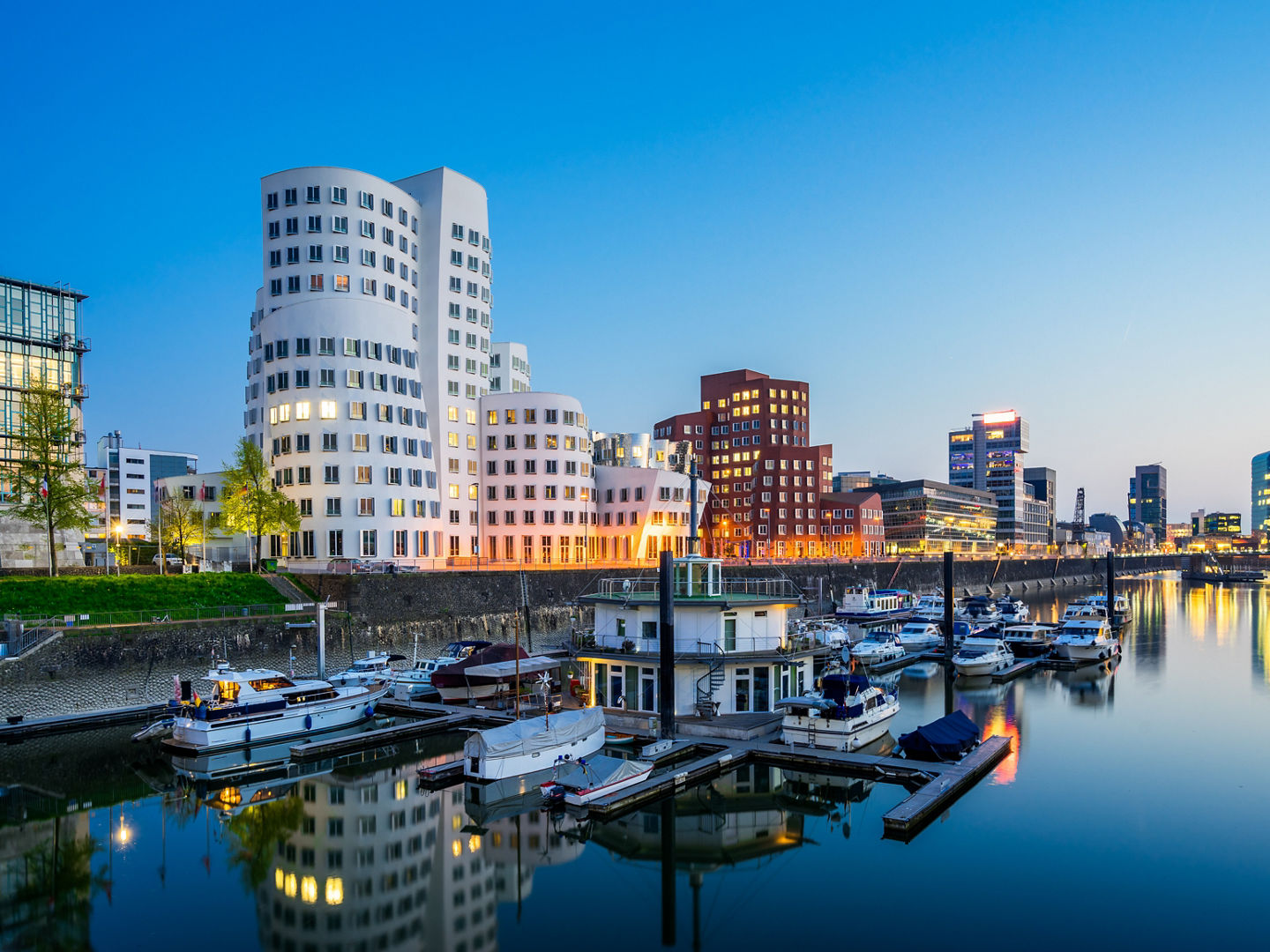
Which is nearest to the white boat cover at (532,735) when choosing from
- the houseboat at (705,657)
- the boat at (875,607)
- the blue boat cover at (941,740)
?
the houseboat at (705,657)

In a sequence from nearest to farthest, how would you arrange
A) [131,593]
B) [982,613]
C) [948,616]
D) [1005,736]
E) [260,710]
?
[1005,736] → [260,710] → [131,593] → [948,616] → [982,613]

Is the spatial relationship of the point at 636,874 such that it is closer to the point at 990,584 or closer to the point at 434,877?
the point at 434,877

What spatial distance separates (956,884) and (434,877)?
16325mm

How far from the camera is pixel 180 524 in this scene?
8738 cm

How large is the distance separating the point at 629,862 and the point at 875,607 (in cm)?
8299

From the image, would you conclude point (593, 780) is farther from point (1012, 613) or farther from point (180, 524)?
point (1012, 613)

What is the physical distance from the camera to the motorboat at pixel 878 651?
232 feet

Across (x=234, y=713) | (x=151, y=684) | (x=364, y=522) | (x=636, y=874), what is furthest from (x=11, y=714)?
(x=364, y=522)

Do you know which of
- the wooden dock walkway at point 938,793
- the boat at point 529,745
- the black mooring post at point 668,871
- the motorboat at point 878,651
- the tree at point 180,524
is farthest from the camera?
the tree at point 180,524

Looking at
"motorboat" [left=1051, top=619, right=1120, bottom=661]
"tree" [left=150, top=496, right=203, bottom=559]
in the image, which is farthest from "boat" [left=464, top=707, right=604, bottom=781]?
"tree" [left=150, top=496, right=203, bottom=559]

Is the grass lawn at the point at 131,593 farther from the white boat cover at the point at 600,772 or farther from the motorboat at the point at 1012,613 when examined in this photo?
the motorboat at the point at 1012,613

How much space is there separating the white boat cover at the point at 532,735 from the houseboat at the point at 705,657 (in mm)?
4318

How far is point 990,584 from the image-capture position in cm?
17962

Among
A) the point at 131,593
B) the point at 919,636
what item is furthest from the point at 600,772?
the point at 919,636
